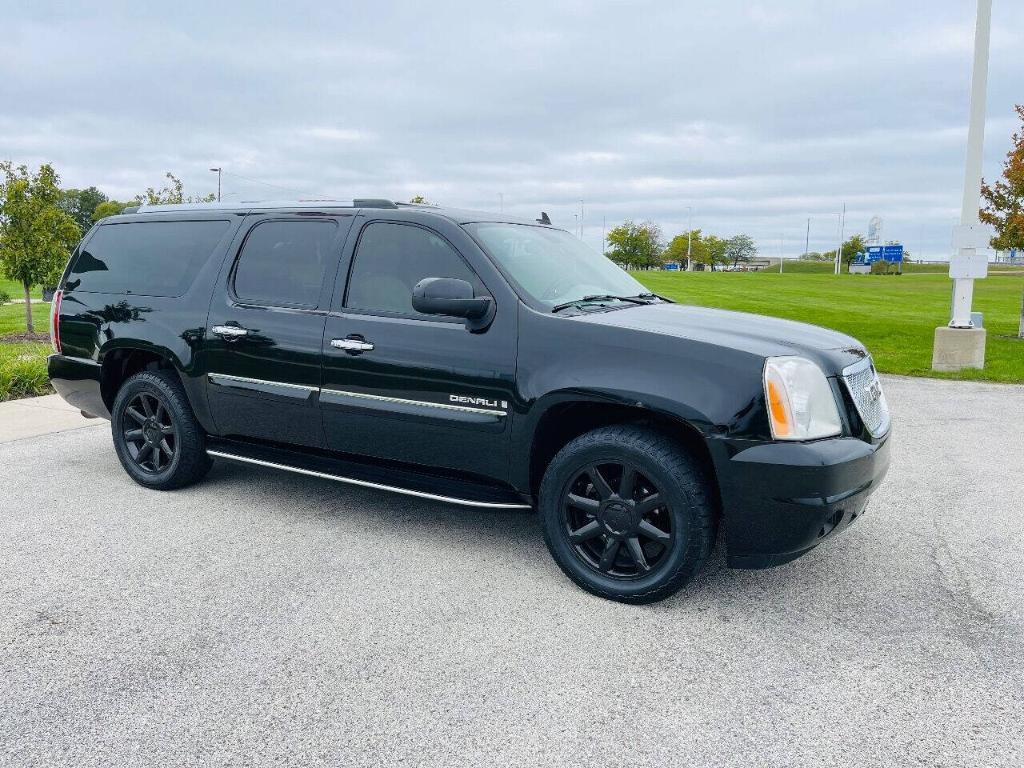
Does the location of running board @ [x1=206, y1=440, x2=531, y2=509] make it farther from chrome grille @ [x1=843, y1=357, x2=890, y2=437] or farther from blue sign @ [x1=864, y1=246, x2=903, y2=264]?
blue sign @ [x1=864, y1=246, x2=903, y2=264]

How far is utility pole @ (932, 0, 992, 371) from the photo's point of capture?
1080 cm

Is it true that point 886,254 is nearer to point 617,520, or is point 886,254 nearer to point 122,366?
point 122,366

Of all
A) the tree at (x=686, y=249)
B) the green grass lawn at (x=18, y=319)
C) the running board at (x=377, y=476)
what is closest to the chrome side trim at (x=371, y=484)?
the running board at (x=377, y=476)

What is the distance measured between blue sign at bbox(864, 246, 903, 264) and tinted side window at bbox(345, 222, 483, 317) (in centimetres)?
11712

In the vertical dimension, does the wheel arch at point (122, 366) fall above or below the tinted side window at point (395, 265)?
below

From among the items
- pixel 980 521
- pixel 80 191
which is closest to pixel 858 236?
pixel 80 191

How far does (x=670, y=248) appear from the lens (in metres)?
138

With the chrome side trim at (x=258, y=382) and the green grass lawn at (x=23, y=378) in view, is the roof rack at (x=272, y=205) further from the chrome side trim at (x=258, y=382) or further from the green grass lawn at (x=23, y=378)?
the green grass lawn at (x=23, y=378)

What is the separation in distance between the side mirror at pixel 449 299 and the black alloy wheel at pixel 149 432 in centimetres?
223

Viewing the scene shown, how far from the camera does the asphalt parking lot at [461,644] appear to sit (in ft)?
8.69

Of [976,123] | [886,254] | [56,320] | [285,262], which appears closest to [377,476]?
[285,262]

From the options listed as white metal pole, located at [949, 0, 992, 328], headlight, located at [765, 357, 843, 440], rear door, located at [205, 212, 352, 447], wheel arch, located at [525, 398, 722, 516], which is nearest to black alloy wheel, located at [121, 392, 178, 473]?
rear door, located at [205, 212, 352, 447]

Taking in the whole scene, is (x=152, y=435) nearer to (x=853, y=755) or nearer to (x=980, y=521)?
(x=853, y=755)

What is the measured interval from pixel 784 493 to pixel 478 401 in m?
1.46
